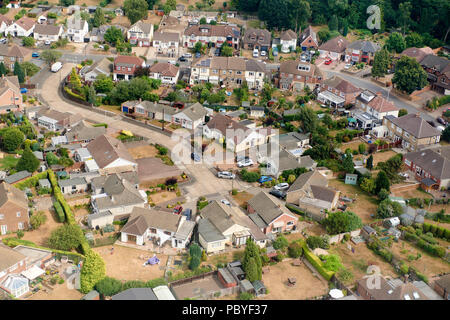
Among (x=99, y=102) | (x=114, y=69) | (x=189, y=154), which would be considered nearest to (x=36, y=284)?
(x=189, y=154)

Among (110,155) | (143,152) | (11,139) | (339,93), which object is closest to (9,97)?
(11,139)

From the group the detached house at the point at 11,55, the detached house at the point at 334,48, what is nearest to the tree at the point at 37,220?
the detached house at the point at 11,55

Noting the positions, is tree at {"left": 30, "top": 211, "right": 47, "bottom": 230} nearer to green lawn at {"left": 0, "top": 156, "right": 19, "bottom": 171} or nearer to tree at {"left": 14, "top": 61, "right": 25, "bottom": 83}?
green lawn at {"left": 0, "top": 156, "right": 19, "bottom": 171}

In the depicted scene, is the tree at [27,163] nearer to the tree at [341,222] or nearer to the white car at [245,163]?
the white car at [245,163]

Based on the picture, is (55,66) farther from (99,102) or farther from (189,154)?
(189,154)

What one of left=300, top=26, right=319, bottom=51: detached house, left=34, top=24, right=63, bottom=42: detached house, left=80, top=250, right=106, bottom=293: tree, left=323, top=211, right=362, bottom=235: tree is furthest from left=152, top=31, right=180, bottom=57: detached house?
left=80, top=250, right=106, bottom=293: tree

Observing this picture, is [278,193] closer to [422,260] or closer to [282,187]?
[282,187]
